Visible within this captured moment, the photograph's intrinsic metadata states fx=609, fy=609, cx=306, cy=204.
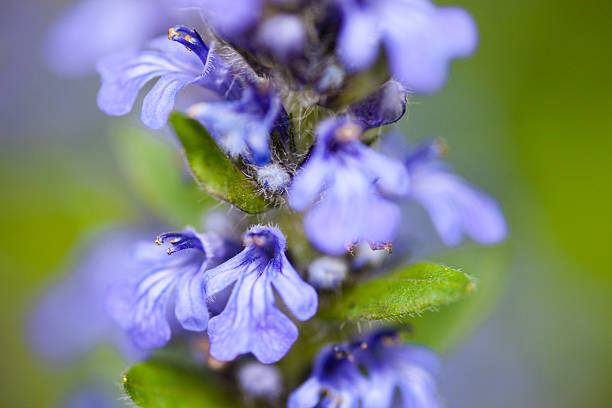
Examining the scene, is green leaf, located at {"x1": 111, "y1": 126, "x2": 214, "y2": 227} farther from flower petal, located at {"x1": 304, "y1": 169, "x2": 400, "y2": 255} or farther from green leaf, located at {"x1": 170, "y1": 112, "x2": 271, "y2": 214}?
flower petal, located at {"x1": 304, "y1": 169, "x2": 400, "y2": 255}

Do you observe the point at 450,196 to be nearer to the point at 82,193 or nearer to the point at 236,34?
the point at 236,34

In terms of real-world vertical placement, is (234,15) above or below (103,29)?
above

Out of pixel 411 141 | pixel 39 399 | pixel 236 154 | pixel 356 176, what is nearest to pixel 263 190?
pixel 236 154

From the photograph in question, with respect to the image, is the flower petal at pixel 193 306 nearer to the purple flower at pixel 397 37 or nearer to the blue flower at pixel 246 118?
the blue flower at pixel 246 118

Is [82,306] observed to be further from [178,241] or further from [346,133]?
[346,133]

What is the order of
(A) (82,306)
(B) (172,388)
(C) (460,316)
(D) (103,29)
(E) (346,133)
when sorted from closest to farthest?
(E) (346,133) < (B) (172,388) < (C) (460,316) < (A) (82,306) < (D) (103,29)

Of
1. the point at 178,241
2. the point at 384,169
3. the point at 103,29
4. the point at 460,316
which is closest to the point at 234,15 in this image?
the point at 384,169
